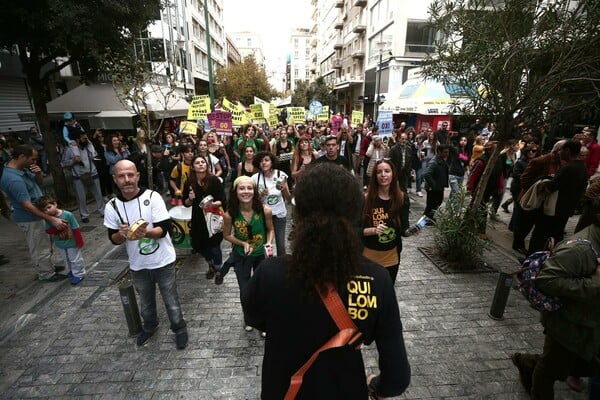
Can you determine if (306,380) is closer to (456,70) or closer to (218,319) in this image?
(218,319)

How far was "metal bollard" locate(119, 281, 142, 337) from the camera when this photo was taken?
11.5 ft

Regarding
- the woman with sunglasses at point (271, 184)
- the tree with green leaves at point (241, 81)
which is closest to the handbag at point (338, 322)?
the woman with sunglasses at point (271, 184)

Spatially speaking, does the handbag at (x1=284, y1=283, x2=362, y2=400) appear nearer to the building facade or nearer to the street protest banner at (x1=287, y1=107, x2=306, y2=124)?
the street protest banner at (x1=287, y1=107, x2=306, y2=124)

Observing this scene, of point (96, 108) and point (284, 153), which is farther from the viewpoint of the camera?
point (96, 108)

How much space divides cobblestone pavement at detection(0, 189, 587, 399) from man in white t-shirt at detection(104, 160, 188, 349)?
1.15ft

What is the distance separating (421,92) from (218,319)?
1503 cm

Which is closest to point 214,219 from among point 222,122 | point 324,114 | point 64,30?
point 64,30

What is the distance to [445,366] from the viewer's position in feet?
10.6

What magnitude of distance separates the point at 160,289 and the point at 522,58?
5184mm

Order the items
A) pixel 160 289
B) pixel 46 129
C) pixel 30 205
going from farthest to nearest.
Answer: pixel 46 129 → pixel 30 205 → pixel 160 289

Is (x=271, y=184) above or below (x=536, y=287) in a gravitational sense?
above

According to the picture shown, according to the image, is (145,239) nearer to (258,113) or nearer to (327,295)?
(327,295)

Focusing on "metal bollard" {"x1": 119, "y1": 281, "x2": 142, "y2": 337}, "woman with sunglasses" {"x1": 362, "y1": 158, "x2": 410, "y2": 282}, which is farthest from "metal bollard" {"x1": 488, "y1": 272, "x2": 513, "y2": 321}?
"metal bollard" {"x1": 119, "y1": 281, "x2": 142, "y2": 337}

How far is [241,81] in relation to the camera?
33.7 m
